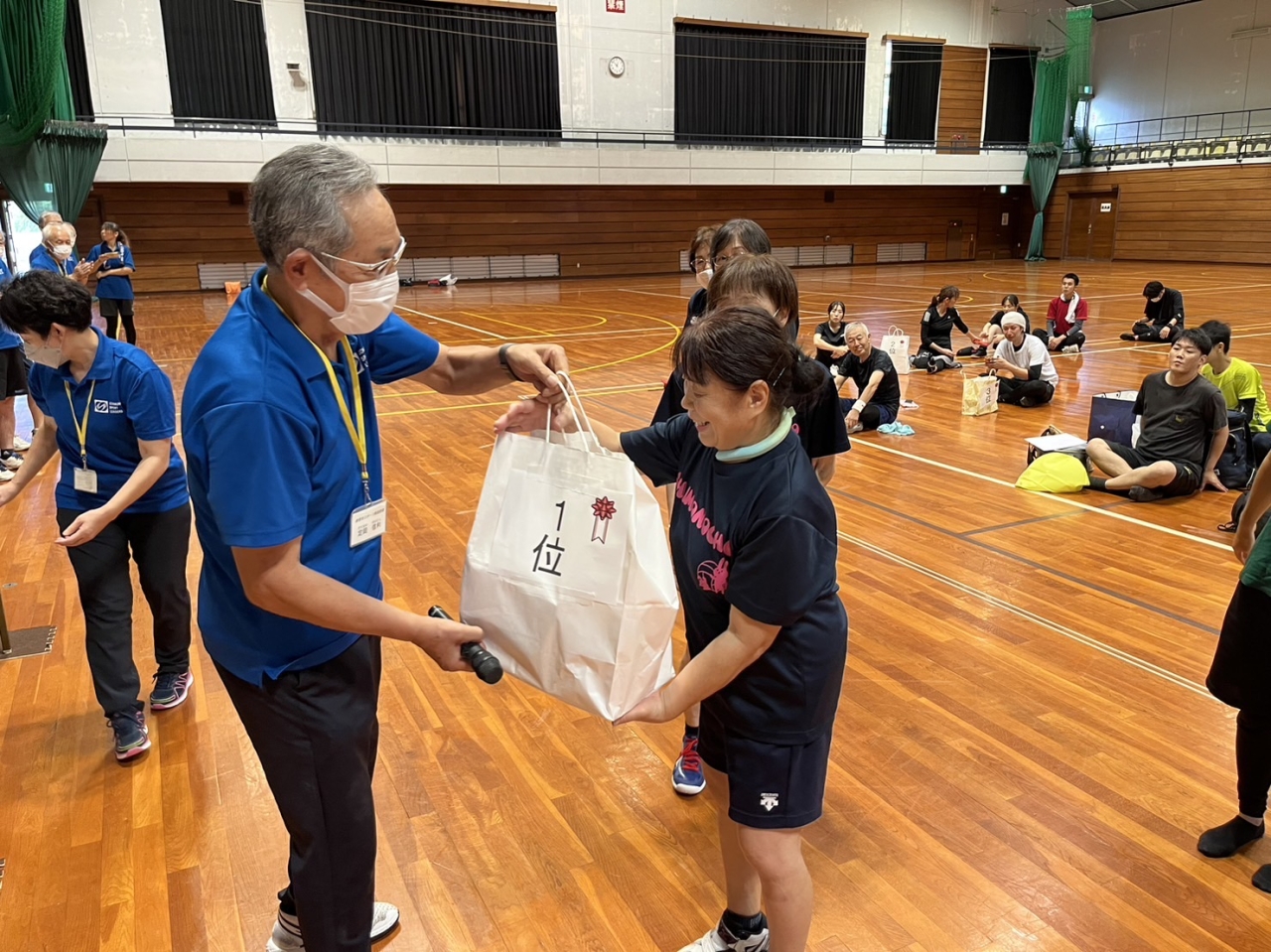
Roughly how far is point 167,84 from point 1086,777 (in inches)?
813

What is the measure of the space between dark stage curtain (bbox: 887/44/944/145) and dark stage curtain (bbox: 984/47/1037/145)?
77.1 inches

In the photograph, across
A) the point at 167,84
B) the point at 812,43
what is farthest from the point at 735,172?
the point at 167,84

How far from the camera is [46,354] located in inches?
106

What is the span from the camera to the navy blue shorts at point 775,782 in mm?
1733

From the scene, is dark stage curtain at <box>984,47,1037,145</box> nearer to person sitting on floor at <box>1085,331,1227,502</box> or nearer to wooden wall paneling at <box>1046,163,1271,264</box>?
wooden wall paneling at <box>1046,163,1271,264</box>

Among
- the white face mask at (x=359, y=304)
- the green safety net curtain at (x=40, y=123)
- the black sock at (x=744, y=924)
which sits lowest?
the black sock at (x=744, y=924)

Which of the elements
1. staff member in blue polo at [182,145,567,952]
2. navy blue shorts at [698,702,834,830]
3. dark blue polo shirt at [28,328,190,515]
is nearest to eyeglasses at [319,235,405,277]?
staff member in blue polo at [182,145,567,952]

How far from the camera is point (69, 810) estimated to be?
9.16 feet

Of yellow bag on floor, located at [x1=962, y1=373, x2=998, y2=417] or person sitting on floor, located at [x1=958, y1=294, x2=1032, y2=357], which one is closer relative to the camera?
yellow bag on floor, located at [x1=962, y1=373, x2=998, y2=417]

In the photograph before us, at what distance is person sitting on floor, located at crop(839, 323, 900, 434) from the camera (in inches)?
298

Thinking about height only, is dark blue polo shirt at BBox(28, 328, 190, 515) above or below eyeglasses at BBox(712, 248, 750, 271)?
below

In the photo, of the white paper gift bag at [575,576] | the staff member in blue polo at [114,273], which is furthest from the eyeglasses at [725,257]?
the staff member in blue polo at [114,273]

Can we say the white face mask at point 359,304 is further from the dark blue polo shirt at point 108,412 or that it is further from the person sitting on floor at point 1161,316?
the person sitting on floor at point 1161,316

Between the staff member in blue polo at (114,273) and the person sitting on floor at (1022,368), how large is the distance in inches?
381
